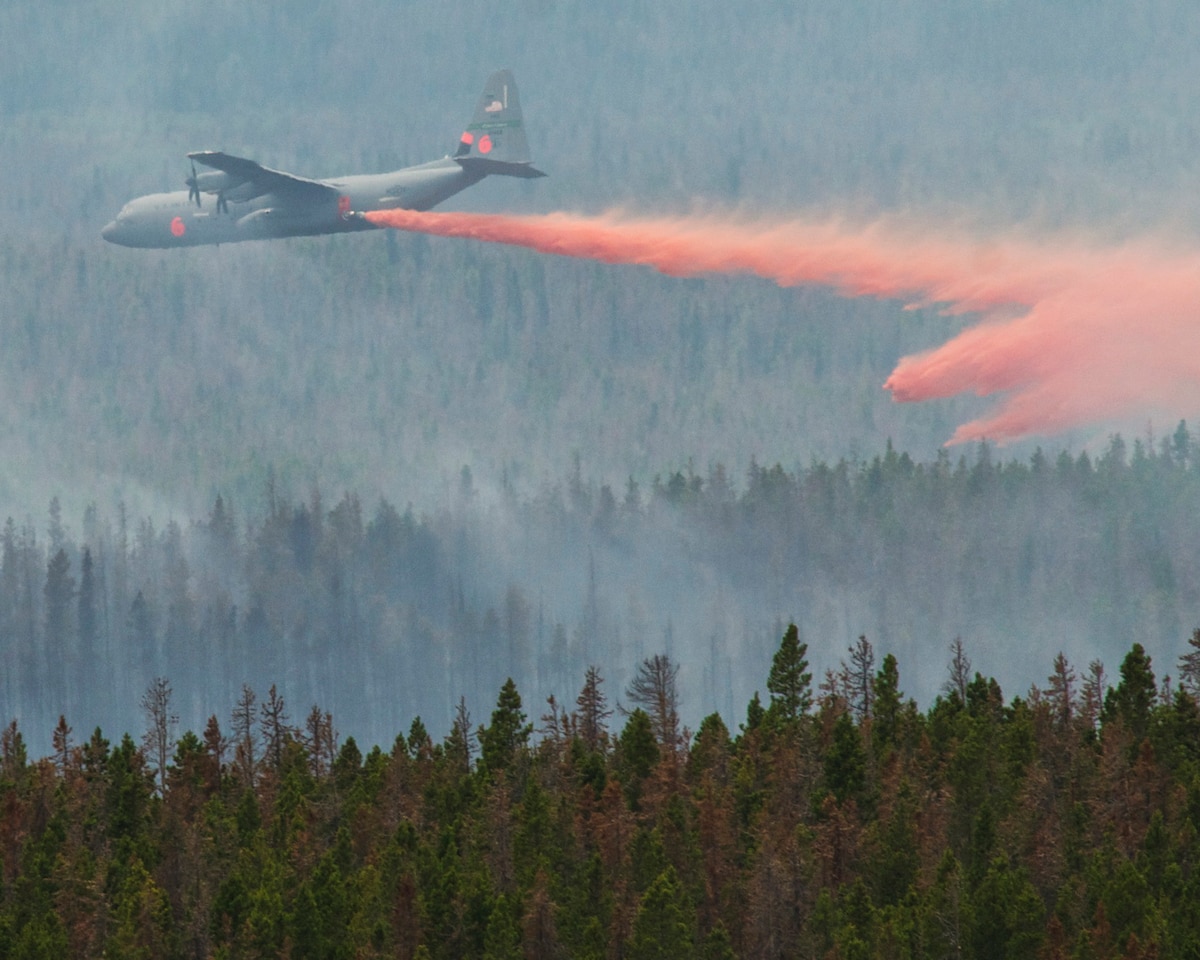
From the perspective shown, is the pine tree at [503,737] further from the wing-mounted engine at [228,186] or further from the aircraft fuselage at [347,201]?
the wing-mounted engine at [228,186]

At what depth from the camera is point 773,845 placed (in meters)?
114

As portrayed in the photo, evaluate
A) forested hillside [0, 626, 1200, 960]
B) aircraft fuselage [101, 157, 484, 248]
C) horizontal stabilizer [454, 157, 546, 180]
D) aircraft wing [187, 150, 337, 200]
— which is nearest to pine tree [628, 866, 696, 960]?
forested hillside [0, 626, 1200, 960]

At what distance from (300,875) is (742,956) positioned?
2511cm

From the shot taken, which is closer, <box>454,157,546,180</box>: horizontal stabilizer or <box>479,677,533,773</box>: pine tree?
<box>479,677,533,773</box>: pine tree

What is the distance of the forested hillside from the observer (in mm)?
100125

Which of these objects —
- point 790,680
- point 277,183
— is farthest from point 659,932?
point 277,183

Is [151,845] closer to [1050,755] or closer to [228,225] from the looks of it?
[1050,755]

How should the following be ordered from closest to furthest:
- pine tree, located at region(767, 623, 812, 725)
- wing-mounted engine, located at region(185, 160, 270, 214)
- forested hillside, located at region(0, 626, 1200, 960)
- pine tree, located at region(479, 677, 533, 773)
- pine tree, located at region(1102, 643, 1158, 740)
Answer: forested hillside, located at region(0, 626, 1200, 960) < pine tree, located at region(479, 677, 533, 773) < pine tree, located at region(1102, 643, 1158, 740) < pine tree, located at region(767, 623, 812, 725) < wing-mounted engine, located at region(185, 160, 270, 214)

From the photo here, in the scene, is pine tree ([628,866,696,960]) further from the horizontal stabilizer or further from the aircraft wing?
the aircraft wing

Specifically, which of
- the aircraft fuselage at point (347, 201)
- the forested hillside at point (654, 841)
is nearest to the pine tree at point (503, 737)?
the forested hillside at point (654, 841)

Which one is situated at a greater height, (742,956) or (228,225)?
(228,225)

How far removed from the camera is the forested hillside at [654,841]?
10012 cm

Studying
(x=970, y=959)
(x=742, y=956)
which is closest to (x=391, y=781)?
(x=742, y=956)

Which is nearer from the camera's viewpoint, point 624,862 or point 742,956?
point 742,956
